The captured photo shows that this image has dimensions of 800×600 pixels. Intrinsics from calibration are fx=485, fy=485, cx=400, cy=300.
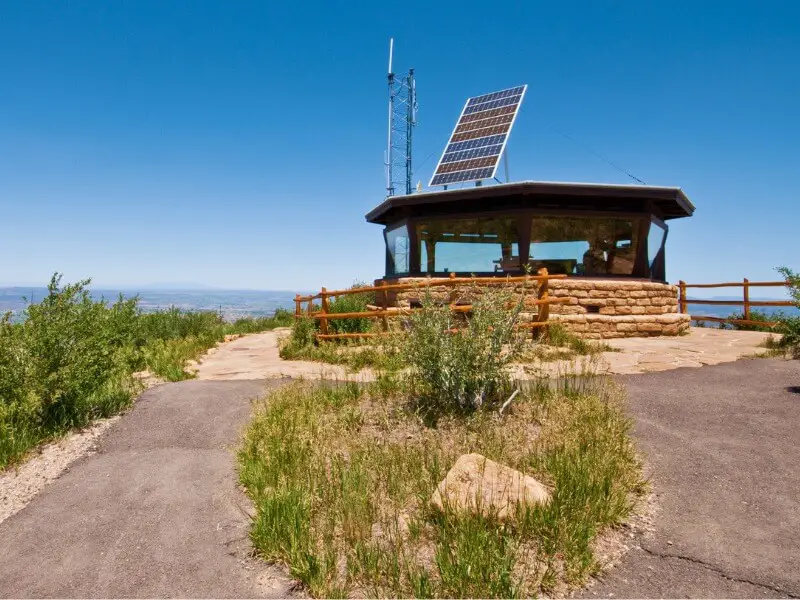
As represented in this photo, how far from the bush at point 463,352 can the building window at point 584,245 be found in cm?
743

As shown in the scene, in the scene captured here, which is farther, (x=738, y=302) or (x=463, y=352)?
(x=738, y=302)

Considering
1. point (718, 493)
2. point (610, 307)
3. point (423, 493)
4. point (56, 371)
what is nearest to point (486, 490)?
point (423, 493)

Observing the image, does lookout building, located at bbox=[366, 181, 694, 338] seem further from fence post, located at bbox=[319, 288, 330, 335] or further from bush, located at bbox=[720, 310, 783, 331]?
fence post, located at bbox=[319, 288, 330, 335]

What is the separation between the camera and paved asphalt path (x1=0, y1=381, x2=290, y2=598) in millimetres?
3107

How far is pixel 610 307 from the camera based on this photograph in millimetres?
12727

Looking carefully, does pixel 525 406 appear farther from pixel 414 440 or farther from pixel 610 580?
pixel 610 580

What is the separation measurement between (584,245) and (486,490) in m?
10.8

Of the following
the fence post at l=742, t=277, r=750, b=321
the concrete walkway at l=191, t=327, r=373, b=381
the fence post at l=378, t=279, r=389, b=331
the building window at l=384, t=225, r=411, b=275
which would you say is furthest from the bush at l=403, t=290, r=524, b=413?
the fence post at l=742, t=277, r=750, b=321

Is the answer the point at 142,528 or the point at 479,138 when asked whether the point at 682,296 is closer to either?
the point at 479,138

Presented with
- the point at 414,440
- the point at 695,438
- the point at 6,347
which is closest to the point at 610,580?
the point at 414,440

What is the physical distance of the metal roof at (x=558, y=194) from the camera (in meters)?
12.2

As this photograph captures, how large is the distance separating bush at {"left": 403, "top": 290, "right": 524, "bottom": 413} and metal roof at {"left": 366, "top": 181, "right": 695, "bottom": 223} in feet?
23.3

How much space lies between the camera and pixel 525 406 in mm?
5719

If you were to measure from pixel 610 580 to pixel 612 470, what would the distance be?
1162 millimetres
